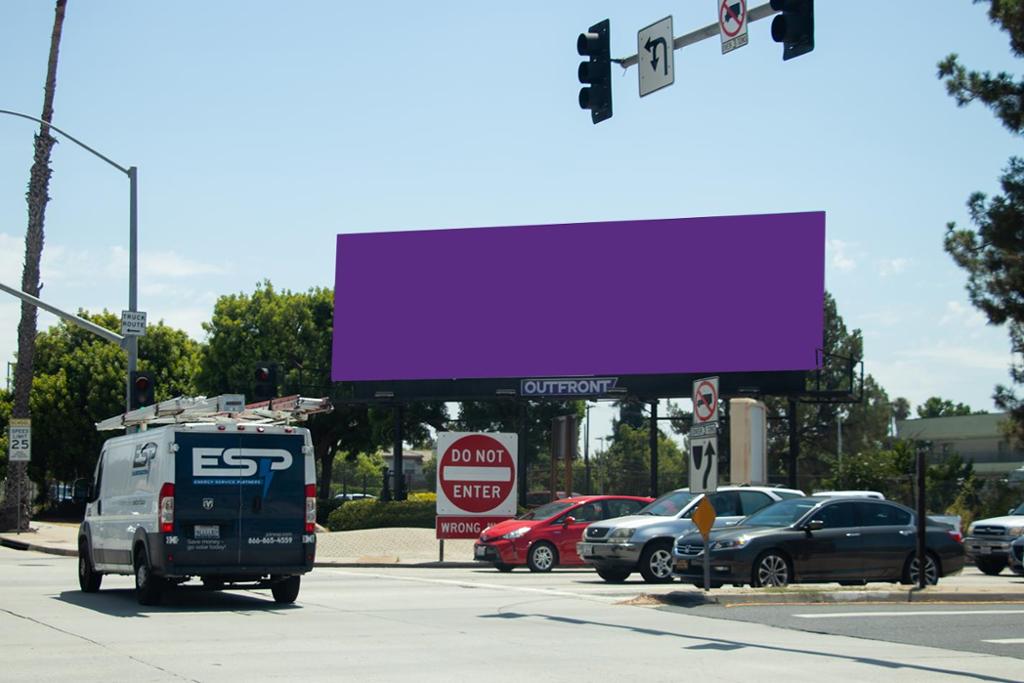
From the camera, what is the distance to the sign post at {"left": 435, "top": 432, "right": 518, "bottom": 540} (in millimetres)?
29328

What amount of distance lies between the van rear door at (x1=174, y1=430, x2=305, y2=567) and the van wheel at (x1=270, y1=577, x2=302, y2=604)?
23.8 inches

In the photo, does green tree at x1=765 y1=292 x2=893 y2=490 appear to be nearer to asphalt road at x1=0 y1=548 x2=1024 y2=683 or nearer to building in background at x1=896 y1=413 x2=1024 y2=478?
building in background at x1=896 y1=413 x2=1024 y2=478

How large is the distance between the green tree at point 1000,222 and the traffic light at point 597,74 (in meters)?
13.2

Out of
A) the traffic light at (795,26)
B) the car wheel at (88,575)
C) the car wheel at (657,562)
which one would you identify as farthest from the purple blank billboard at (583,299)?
the traffic light at (795,26)

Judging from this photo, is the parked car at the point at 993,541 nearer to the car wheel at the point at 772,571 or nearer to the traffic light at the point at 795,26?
the car wheel at the point at 772,571

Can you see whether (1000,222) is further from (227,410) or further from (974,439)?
(974,439)

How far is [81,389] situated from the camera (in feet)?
197

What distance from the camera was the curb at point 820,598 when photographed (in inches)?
674

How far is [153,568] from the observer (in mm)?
16438

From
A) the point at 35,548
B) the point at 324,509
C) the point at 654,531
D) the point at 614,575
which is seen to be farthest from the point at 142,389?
the point at 324,509

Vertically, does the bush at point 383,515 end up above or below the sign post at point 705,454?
below

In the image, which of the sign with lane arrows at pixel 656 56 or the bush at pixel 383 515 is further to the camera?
the bush at pixel 383 515

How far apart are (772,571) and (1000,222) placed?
10838 mm

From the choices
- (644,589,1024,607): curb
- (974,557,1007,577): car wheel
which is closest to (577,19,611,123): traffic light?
(644,589,1024,607): curb
